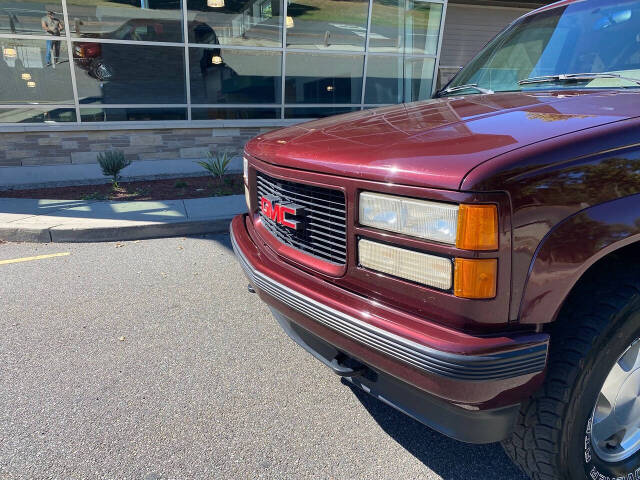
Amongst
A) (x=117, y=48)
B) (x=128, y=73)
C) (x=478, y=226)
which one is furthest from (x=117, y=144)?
(x=478, y=226)

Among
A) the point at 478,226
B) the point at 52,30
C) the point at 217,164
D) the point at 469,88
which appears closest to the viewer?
the point at 478,226

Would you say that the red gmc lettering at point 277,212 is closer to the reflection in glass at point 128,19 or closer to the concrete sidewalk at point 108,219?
the concrete sidewalk at point 108,219

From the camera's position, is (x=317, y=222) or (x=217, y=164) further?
(x=217, y=164)

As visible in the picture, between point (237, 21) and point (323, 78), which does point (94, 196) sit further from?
point (323, 78)

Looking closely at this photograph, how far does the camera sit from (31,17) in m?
7.14

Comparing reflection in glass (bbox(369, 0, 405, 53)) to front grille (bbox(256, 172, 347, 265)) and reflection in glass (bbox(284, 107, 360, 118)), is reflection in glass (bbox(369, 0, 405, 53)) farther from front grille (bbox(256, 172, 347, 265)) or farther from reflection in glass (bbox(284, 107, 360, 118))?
front grille (bbox(256, 172, 347, 265))

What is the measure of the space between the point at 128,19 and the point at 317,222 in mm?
7341

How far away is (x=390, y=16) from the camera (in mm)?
9555

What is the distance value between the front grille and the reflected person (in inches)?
268

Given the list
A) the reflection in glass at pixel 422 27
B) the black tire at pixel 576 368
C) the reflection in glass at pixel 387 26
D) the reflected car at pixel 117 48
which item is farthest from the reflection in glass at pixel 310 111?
the black tire at pixel 576 368

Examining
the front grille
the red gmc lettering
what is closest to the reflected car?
the red gmc lettering

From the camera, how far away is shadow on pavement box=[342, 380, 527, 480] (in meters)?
2.17

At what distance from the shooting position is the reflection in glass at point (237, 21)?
815cm

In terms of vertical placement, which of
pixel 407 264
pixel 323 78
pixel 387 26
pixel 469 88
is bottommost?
pixel 407 264
